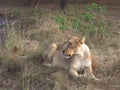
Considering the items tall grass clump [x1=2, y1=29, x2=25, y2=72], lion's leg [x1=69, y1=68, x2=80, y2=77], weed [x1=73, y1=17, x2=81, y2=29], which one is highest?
weed [x1=73, y1=17, x2=81, y2=29]

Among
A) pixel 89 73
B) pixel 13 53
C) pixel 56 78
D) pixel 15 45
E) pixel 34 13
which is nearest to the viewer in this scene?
pixel 56 78

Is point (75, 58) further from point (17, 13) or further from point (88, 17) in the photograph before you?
point (17, 13)

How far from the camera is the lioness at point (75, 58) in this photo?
6.13m

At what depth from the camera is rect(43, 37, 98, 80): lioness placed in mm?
6133

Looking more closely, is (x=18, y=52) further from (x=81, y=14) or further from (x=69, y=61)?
(x=81, y=14)

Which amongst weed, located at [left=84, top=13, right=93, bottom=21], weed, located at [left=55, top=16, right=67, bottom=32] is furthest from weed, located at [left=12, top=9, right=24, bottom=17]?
weed, located at [left=84, top=13, right=93, bottom=21]

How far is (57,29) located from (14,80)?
2769 millimetres

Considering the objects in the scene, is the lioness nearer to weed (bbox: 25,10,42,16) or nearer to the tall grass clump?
the tall grass clump

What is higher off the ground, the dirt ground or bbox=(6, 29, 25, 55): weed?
bbox=(6, 29, 25, 55): weed

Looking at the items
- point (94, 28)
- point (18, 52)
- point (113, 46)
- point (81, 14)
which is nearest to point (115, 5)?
point (81, 14)

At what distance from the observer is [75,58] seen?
6.17m

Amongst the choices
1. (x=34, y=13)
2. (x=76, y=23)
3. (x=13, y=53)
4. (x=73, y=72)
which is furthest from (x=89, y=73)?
(x=34, y=13)

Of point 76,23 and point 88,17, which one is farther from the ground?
point 88,17

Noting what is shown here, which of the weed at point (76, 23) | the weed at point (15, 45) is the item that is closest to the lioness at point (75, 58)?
the weed at point (15, 45)
